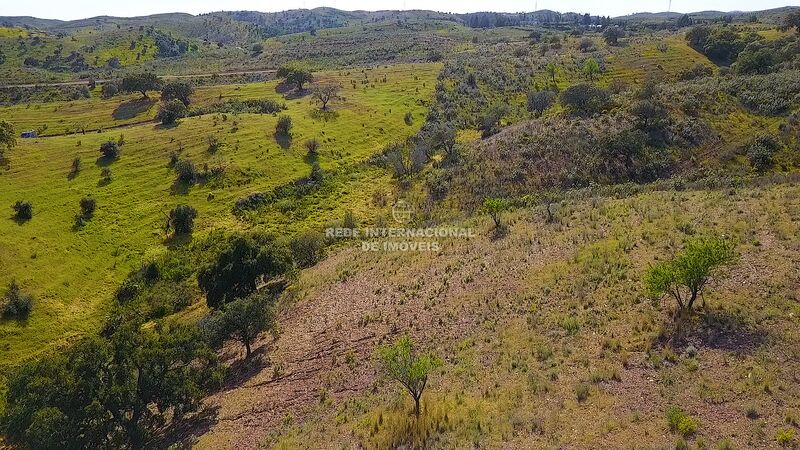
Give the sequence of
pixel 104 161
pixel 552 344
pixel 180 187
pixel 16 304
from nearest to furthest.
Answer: pixel 552 344, pixel 16 304, pixel 180 187, pixel 104 161

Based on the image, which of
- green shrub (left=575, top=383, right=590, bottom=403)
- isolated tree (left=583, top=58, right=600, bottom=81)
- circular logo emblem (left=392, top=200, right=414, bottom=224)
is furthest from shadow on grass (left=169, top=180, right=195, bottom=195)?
isolated tree (left=583, top=58, right=600, bottom=81)

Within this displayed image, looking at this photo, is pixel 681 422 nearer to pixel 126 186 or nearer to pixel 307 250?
pixel 307 250

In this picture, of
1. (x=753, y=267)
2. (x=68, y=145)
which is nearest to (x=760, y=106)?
(x=753, y=267)

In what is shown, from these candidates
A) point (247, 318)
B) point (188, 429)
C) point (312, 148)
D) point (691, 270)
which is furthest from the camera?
point (312, 148)

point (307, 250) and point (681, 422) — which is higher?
point (681, 422)

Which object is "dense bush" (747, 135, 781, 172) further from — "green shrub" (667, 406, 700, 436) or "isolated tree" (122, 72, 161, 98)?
"isolated tree" (122, 72, 161, 98)

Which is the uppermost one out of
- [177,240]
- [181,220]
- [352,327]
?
[181,220]

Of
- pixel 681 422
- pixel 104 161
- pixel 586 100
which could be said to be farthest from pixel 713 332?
pixel 104 161
